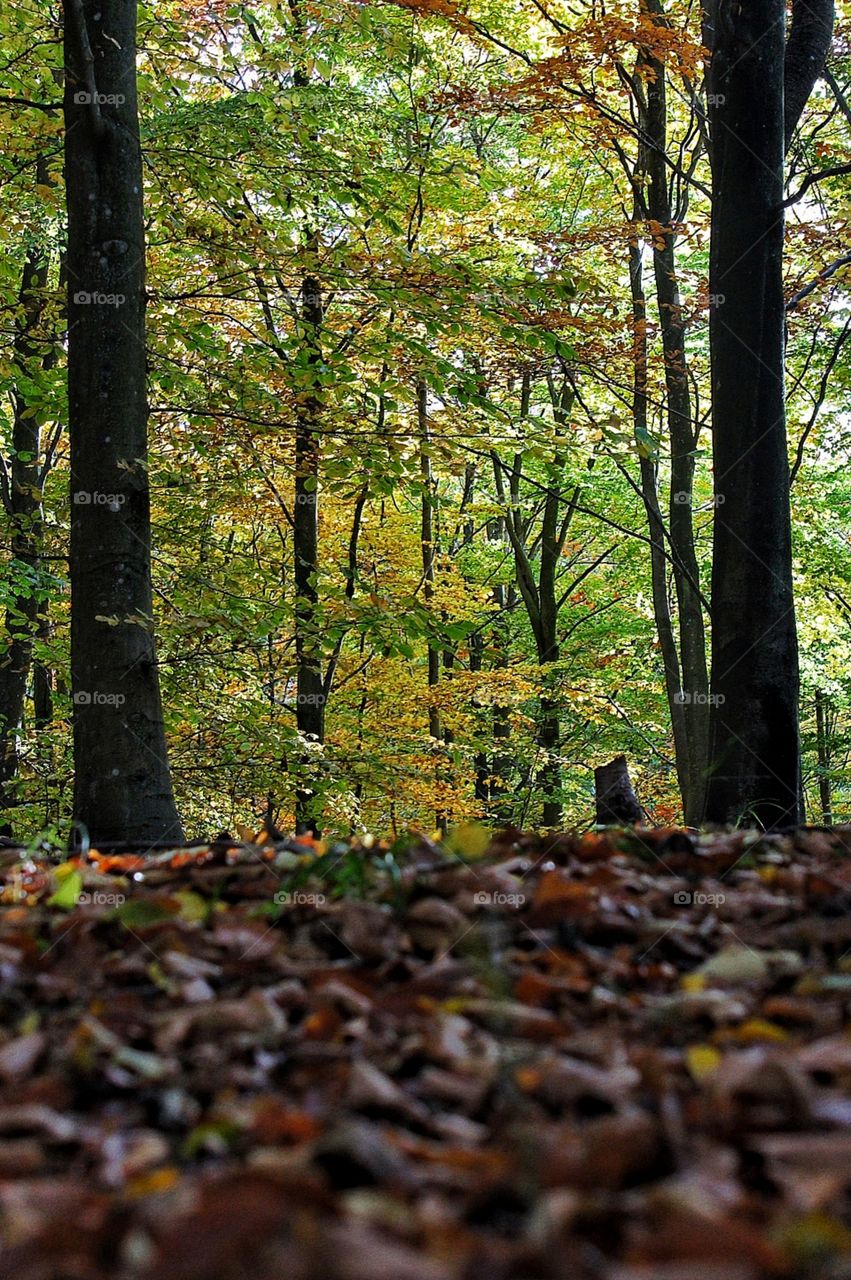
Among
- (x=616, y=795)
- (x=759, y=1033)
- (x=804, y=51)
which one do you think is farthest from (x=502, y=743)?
(x=759, y=1033)

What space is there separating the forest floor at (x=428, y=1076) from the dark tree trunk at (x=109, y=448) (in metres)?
2.14

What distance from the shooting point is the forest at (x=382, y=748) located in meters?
1.22

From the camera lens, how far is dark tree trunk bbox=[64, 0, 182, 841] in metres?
4.88

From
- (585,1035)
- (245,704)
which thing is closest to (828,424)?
(245,704)

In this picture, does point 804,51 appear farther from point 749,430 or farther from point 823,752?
point 823,752

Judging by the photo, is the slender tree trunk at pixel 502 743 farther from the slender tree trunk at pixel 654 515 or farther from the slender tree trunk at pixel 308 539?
the slender tree trunk at pixel 308 539

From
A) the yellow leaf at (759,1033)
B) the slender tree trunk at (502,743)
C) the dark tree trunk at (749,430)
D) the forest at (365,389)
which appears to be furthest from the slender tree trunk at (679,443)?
the yellow leaf at (759,1033)

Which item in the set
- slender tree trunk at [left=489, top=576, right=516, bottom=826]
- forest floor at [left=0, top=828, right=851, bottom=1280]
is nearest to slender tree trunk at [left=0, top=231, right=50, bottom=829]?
forest floor at [left=0, top=828, right=851, bottom=1280]

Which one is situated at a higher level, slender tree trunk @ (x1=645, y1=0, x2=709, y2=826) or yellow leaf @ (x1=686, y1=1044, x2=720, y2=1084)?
slender tree trunk @ (x1=645, y1=0, x2=709, y2=826)

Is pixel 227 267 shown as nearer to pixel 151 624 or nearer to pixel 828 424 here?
pixel 151 624

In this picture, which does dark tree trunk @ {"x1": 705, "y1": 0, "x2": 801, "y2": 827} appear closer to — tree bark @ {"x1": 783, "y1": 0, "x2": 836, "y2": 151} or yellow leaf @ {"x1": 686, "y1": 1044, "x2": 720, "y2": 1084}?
tree bark @ {"x1": 783, "y1": 0, "x2": 836, "y2": 151}

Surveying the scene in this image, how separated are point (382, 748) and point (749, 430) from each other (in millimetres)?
9061

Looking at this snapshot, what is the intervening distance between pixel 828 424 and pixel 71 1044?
50.7 feet

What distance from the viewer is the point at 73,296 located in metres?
5.19
